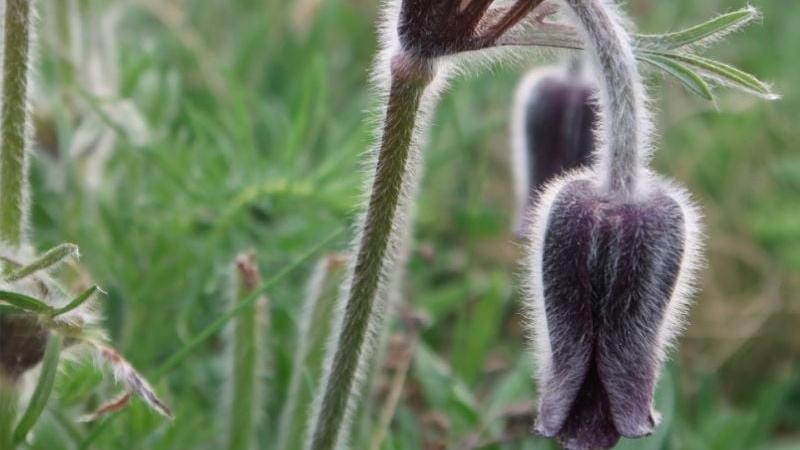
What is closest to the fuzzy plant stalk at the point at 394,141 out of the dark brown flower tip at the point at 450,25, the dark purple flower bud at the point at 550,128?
the dark brown flower tip at the point at 450,25

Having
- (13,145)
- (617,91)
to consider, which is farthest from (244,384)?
(617,91)

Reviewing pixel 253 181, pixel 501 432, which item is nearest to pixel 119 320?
pixel 253 181

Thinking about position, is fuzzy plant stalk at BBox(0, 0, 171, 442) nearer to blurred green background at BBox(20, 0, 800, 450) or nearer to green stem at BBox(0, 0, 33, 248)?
green stem at BBox(0, 0, 33, 248)

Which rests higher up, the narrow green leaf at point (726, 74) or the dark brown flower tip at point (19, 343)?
the narrow green leaf at point (726, 74)

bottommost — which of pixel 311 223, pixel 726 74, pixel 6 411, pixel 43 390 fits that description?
pixel 311 223

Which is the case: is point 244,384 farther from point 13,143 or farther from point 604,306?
point 604,306

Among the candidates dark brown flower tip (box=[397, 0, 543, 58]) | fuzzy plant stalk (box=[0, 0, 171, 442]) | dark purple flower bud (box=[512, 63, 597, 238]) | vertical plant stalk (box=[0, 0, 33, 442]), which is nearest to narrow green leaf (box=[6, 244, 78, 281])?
fuzzy plant stalk (box=[0, 0, 171, 442])

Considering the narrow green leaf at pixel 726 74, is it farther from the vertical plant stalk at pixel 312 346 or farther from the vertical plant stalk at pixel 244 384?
the vertical plant stalk at pixel 244 384
